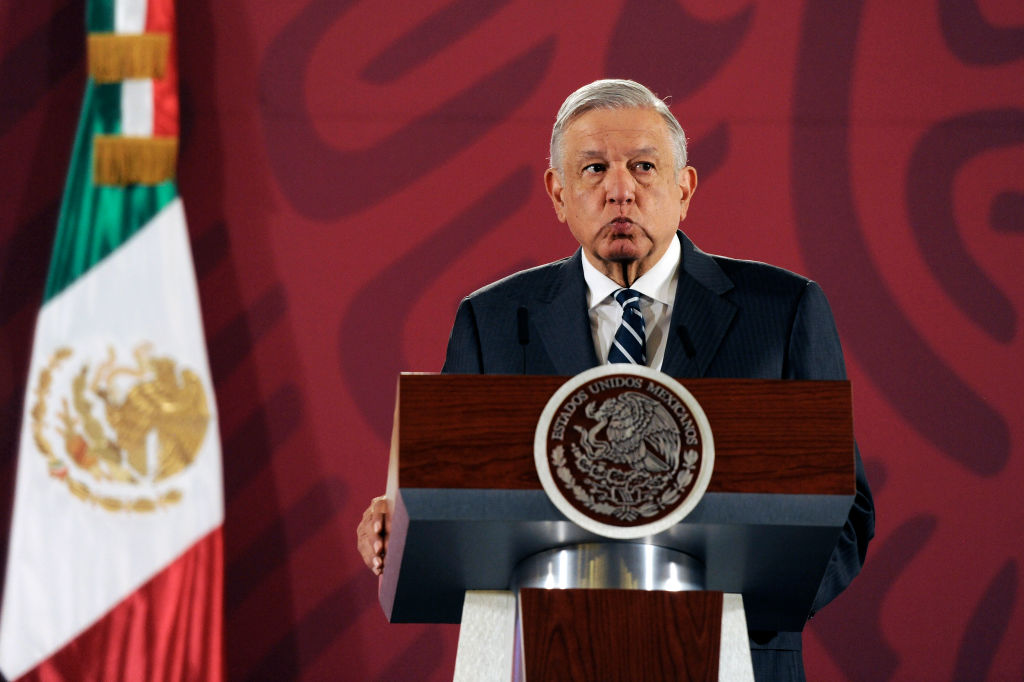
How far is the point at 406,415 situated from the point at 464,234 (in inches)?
94.9

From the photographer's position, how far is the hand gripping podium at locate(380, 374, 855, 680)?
1.14m

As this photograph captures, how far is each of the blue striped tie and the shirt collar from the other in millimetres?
41

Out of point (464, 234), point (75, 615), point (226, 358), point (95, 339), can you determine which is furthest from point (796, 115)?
point (75, 615)

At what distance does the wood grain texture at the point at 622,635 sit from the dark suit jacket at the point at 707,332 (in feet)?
1.54

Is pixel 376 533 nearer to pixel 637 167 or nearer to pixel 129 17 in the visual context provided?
pixel 637 167

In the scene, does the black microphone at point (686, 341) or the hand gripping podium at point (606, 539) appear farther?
the black microphone at point (686, 341)

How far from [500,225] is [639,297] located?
180 centimetres

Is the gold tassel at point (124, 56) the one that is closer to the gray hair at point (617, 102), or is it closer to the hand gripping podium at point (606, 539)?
the gray hair at point (617, 102)

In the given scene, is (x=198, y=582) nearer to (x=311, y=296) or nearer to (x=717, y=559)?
(x=311, y=296)

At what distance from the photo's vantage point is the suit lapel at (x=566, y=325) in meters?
1.70

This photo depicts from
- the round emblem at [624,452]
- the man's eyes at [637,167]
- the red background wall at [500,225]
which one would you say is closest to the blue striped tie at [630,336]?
the man's eyes at [637,167]

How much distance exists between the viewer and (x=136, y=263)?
3371 millimetres

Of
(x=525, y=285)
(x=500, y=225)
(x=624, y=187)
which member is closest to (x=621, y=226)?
(x=624, y=187)


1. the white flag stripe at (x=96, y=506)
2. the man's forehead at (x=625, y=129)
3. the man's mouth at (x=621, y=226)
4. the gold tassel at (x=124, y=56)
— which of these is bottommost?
→ the white flag stripe at (x=96, y=506)
